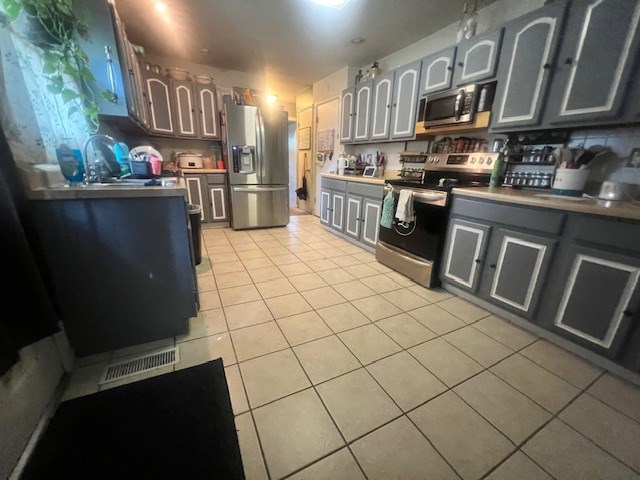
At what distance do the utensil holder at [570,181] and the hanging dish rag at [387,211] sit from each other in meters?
1.21

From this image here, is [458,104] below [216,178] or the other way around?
the other way around

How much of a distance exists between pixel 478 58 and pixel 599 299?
1982mm

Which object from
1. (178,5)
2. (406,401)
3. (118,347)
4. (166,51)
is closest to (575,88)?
(406,401)

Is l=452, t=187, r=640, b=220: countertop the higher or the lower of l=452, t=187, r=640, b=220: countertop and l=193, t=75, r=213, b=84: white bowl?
the lower

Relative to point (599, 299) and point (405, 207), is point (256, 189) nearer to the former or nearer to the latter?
point (405, 207)

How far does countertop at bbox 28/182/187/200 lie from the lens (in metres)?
1.07

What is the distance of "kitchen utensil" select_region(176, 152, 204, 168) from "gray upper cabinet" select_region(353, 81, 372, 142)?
7.99ft

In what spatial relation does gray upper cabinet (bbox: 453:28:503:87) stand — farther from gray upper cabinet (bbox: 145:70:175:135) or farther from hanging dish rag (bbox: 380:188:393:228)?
gray upper cabinet (bbox: 145:70:175:135)

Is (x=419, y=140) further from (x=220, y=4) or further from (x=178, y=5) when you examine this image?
(x=178, y=5)

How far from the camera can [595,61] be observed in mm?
1487

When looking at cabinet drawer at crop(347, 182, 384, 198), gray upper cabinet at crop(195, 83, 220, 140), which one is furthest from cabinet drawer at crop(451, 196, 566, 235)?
gray upper cabinet at crop(195, 83, 220, 140)

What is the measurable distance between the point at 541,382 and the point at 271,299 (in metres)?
1.71

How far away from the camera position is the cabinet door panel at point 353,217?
3205 mm

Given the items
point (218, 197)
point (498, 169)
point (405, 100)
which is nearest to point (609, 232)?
point (498, 169)
